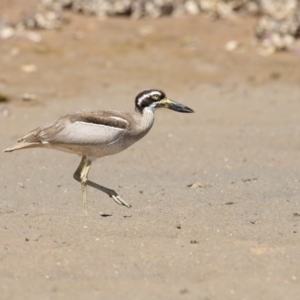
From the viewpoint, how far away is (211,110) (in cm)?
1424

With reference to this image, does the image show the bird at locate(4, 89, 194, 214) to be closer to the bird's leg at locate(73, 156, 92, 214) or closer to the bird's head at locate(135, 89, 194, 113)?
the bird's leg at locate(73, 156, 92, 214)

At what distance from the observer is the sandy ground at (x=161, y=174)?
617cm

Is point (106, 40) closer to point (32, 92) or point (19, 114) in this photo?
point (32, 92)

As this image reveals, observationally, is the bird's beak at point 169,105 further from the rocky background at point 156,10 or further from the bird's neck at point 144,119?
the rocky background at point 156,10

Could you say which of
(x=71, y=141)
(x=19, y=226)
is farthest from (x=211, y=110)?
(x=19, y=226)

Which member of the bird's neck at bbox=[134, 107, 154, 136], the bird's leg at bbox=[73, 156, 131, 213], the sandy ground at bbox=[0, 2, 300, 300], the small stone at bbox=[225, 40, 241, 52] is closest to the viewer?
the sandy ground at bbox=[0, 2, 300, 300]

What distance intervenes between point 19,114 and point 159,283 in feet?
27.6

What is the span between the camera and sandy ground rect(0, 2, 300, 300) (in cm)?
617

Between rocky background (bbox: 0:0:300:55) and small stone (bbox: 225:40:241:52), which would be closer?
small stone (bbox: 225:40:241:52)

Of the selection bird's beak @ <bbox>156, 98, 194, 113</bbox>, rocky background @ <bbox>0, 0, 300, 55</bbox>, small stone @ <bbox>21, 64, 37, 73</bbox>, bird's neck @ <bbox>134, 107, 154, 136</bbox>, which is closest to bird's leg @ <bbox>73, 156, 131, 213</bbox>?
bird's neck @ <bbox>134, 107, 154, 136</bbox>

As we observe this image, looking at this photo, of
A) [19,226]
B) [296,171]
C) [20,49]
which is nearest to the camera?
[19,226]

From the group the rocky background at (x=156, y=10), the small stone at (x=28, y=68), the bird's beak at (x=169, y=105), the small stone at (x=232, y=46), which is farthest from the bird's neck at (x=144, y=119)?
the rocky background at (x=156, y=10)

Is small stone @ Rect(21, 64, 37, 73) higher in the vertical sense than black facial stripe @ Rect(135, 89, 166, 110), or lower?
lower

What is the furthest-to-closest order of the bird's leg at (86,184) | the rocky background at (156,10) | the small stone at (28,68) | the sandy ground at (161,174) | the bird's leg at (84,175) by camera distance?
1. the rocky background at (156,10)
2. the small stone at (28,68)
3. the bird's leg at (86,184)
4. the bird's leg at (84,175)
5. the sandy ground at (161,174)
